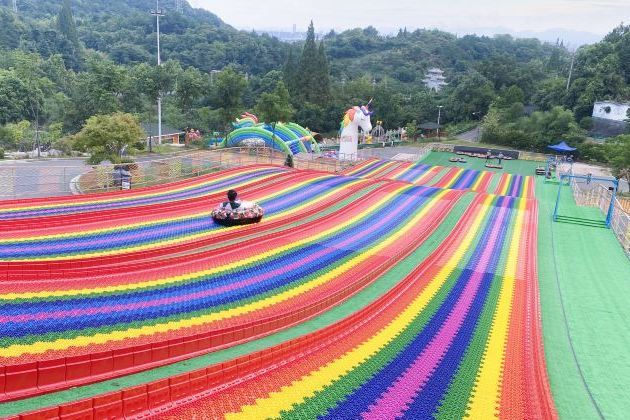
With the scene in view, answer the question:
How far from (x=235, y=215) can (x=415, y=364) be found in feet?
21.3

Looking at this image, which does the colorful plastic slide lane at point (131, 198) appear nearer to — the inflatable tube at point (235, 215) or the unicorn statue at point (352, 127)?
the inflatable tube at point (235, 215)

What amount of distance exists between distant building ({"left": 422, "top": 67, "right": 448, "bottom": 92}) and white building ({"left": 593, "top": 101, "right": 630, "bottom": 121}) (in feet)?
130

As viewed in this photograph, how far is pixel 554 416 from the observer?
17.9 feet

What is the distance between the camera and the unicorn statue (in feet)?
91.7

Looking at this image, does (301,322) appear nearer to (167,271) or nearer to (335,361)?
(335,361)

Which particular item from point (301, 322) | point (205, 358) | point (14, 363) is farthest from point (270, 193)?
point (14, 363)

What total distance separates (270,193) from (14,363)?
1141 cm

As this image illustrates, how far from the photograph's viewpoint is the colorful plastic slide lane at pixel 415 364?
497 centimetres

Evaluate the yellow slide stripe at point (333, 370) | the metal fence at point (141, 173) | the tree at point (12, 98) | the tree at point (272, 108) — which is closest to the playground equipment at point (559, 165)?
the tree at point (272, 108)

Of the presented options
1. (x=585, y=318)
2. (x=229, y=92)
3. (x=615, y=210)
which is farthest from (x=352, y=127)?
(x=585, y=318)

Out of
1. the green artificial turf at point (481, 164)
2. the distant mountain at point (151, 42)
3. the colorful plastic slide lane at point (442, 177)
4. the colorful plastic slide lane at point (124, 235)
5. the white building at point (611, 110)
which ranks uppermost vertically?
the distant mountain at point (151, 42)

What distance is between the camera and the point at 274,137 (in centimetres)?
2967

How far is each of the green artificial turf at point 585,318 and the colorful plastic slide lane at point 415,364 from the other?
1.23 feet

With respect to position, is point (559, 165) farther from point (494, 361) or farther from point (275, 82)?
point (275, 82)
